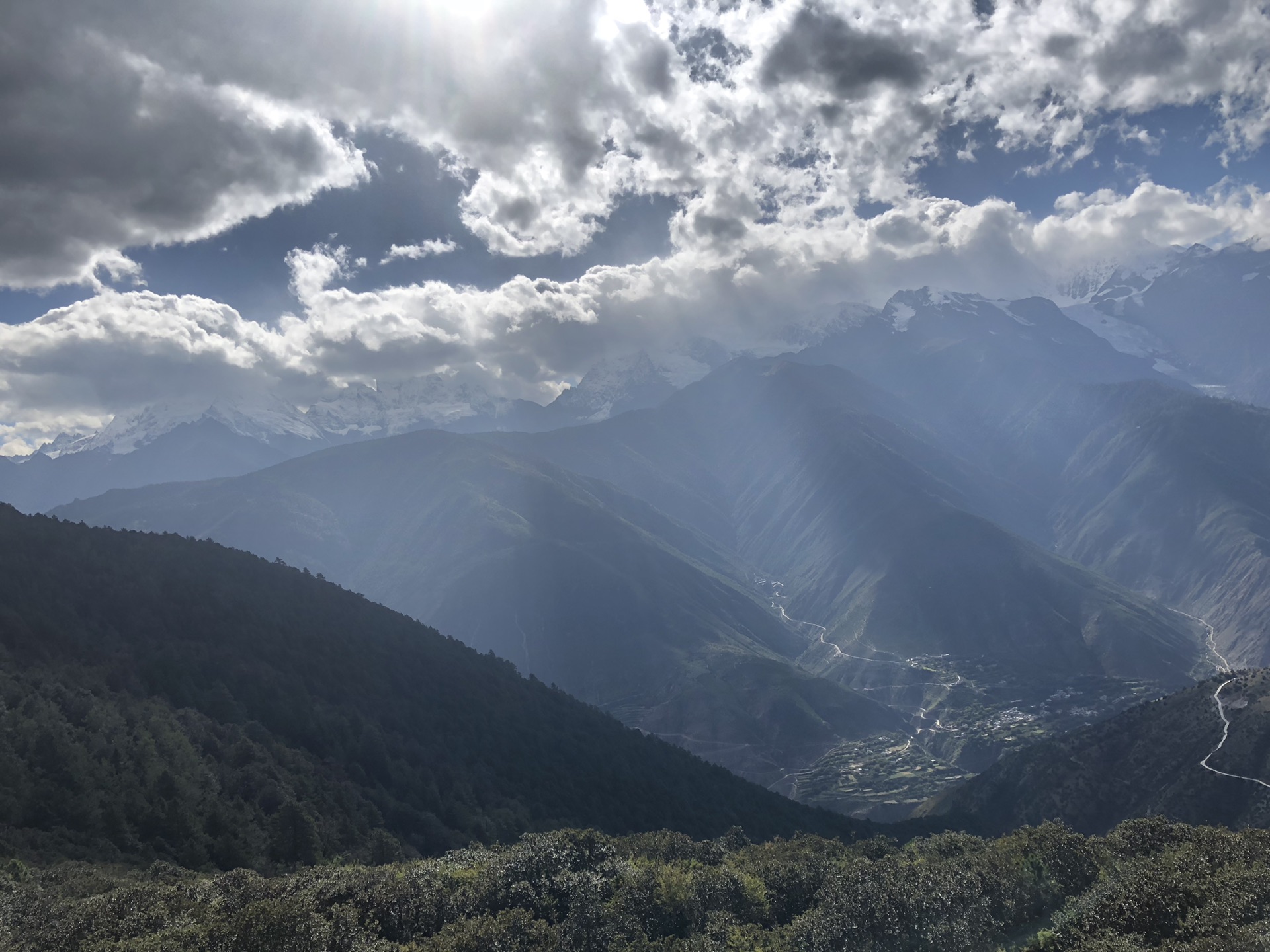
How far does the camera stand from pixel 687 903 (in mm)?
80000

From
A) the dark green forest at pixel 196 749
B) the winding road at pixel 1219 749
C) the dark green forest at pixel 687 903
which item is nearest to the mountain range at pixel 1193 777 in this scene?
the winding road at pixel 1219 749

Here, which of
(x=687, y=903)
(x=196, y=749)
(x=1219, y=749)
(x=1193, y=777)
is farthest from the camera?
(x=1219, y=749)

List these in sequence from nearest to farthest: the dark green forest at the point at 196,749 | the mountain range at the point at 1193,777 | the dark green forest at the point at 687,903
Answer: the dark green forest at the point at 687,903, the dark green forest at the point at 196,749, the mountain range at the point at 1193,777

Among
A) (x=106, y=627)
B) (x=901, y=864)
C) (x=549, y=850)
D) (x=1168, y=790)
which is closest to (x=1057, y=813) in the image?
(x=1168, y=790)

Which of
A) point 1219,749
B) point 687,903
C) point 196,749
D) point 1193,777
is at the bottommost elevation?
point 1193,777

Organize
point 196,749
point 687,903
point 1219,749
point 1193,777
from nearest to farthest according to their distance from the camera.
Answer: point 687,903 → point 196,749 → point 1193,777 → point 1219,749

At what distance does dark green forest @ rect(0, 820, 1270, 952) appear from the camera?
60.9 metres

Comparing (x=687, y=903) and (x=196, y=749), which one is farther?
(x=196, y=749)

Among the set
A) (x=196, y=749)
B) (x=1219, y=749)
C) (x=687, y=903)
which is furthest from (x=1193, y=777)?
(x=196, y=749)

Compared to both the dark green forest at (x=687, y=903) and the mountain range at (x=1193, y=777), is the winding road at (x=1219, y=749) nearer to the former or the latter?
the mountain range at (x=1193, y=777)

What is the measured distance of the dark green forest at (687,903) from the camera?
60875 millimetres

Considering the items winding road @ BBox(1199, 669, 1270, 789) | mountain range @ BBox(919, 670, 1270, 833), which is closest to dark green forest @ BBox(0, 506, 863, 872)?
mountain range @ BBox(919, 670, 1270, 833)

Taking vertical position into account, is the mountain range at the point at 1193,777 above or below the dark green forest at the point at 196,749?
below

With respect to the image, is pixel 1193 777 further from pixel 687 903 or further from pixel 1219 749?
pixel 687 903
